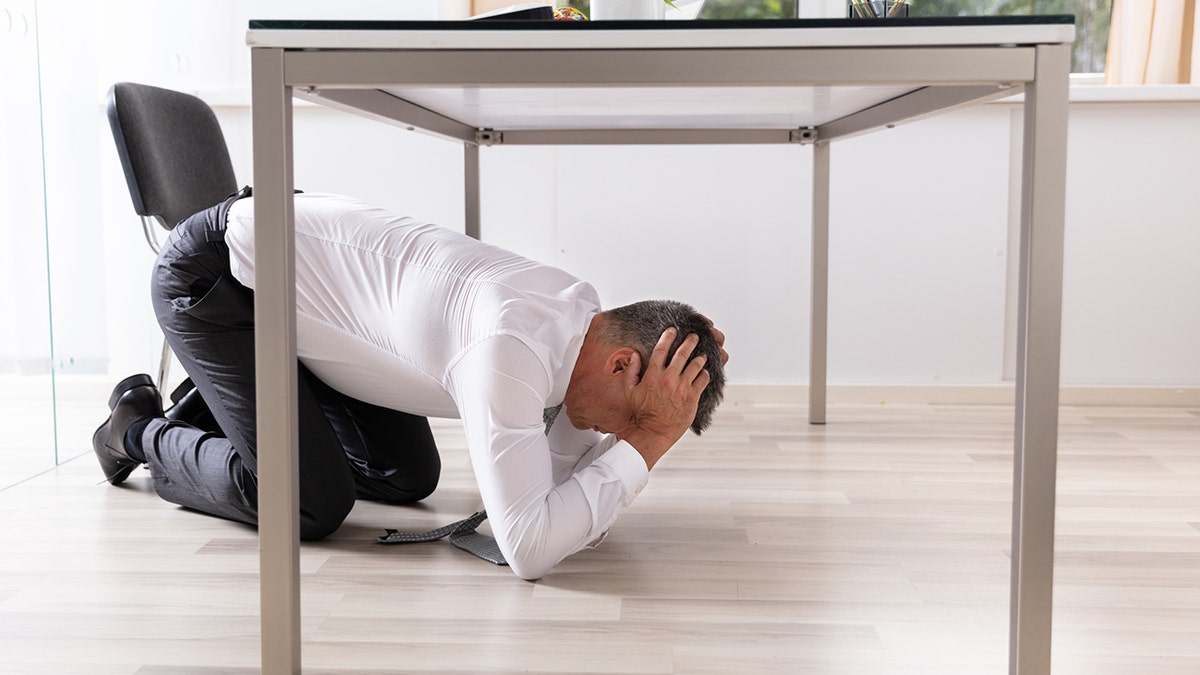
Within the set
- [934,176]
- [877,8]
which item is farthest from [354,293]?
[934,176]

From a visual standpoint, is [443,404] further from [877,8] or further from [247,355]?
[877,8]

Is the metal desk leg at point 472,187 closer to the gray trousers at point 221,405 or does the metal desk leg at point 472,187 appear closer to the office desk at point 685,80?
the gray trousers at point 221,405

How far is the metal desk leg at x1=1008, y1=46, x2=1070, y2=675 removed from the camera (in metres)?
0.86

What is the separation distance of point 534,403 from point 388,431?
63 centimetres

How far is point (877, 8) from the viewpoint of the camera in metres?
1.26

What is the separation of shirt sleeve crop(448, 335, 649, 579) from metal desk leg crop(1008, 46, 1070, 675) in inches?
18.5

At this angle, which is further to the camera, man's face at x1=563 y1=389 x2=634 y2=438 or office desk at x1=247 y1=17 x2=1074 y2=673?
man's face at x1=563 y1=389 x2=634 y2=438

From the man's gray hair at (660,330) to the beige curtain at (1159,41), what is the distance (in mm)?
2005

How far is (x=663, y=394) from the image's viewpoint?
4.04 ft

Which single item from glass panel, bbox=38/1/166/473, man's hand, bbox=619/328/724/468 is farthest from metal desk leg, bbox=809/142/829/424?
glass panel, bbox=38/1/166/473

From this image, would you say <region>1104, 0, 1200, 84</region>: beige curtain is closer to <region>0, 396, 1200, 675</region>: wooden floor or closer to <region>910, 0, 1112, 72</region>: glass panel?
<region>910, 0, 1112, 72</region>: glass panel

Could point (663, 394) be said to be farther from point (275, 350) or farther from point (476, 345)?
point (275, 350)

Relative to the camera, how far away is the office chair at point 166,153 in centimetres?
186

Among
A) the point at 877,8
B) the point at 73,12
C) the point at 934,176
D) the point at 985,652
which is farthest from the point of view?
the point at 934,176
